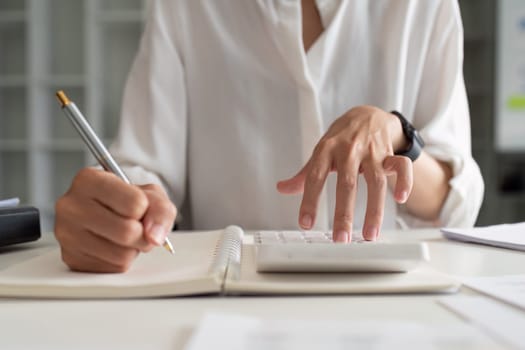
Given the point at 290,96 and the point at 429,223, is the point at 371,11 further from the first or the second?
the point at 429,223

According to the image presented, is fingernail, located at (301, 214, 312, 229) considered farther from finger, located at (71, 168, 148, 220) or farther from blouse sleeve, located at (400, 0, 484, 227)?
blouse sleeve, located at (400, 0, 484, 227)

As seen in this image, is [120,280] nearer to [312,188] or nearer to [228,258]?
[228,258]

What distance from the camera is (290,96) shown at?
1018 mm

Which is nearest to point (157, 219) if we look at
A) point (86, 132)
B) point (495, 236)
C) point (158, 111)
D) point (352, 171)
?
point (86, 132)

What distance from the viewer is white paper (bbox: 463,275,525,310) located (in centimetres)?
38

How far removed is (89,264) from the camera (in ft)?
1.49

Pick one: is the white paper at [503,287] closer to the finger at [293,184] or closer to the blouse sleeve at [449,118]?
the finger at [293,184]

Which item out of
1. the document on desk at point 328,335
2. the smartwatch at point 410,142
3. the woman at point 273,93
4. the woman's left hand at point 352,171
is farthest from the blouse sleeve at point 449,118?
the document on desk at point 328,335

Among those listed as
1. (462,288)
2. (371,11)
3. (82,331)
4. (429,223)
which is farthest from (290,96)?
(82,331)

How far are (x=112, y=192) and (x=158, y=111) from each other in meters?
0.60

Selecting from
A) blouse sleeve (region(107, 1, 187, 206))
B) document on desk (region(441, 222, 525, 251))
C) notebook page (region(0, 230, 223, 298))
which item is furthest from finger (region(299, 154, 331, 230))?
blouse sleeve (region(107, 1, 187, 206))

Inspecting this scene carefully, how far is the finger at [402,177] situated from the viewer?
0.56m

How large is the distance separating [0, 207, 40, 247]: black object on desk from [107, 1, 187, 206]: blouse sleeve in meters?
0.32

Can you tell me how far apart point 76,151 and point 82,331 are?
2642 mm
